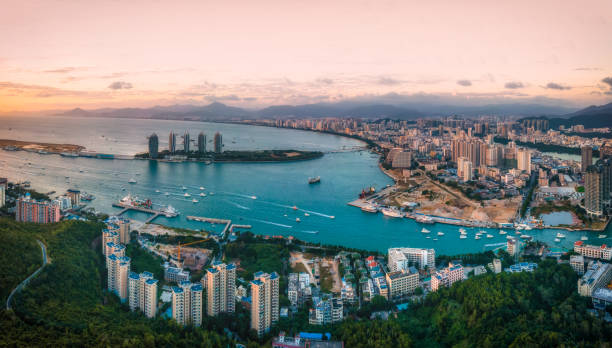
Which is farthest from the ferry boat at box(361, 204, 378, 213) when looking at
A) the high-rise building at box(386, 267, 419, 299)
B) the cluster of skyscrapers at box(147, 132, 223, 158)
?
the cluster of skyscrapers at box(147, 132, 223, 158)

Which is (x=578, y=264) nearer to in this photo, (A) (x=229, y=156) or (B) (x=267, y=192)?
(B) (x=267, y=192)

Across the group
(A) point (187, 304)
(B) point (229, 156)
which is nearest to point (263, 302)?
(A) point (187, 304)

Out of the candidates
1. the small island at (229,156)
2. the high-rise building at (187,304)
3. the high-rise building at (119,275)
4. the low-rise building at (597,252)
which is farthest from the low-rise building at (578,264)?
the small island at (229,156)

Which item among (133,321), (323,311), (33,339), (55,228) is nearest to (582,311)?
(323,311)

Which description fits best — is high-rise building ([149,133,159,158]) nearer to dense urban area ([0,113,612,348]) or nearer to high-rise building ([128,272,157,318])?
dense urban area ([0,113,612,348])

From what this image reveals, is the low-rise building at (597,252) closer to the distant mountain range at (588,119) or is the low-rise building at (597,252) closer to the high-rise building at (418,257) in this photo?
the high-rise building at (418,257)

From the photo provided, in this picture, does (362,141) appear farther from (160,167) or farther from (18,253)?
(18,253)
